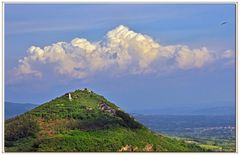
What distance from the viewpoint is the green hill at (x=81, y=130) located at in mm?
14562

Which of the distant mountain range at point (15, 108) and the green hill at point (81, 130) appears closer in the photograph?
the green hill at point (81, 130)

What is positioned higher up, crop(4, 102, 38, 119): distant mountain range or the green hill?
crop(4, 102, 38, 119): distant mountain range

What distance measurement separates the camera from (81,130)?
49.2 feet

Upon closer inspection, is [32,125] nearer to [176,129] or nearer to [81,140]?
[81,140]

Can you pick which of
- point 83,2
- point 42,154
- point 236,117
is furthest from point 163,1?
point 42,154

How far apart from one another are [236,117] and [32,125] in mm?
3398

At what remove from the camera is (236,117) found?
14.7 metres

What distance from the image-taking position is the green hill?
1456 centimetres

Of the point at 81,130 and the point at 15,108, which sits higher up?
the point at 15,108

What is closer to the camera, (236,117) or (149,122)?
(236,117)

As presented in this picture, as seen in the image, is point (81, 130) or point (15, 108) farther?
point (15, 108)

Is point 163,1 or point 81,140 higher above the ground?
point 163,1

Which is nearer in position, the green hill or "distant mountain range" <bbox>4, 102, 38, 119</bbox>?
the green hill

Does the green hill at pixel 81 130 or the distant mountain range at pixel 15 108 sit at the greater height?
the distant mountain range at pixel 15 108
